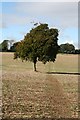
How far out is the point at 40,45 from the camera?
191 feet

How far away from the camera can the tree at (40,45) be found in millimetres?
58188

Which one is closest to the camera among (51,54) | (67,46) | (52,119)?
(52,119)

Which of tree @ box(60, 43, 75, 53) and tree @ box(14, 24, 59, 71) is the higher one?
tree @ box(60, 43, 75, 53)

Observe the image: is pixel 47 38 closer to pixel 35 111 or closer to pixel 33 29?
pixel 33 29

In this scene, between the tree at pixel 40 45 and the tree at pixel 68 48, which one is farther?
the tree at pixel 68 48

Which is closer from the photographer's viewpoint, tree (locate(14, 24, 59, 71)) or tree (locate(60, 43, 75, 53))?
tree (locate(14, 24, 59, 71))

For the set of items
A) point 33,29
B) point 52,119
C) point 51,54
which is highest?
point 33,29

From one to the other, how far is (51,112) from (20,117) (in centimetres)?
204

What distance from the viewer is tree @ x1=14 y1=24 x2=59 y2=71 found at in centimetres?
5819

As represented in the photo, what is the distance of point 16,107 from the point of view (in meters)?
16.9

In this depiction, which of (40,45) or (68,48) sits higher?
(68,48)

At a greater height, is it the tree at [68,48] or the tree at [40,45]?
the tree at [68,48]

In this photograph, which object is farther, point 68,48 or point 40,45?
point 68,48

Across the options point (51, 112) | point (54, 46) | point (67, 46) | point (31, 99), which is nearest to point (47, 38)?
point (54, 46)
